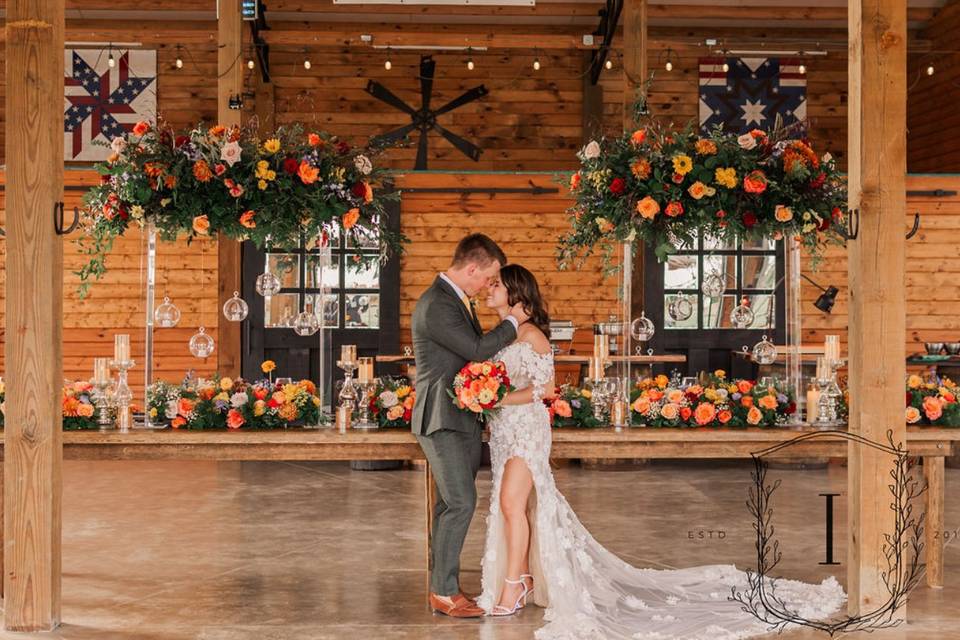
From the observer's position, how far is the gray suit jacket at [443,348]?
197 inches

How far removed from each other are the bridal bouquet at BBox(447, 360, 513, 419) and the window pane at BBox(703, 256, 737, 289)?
7.60 metres

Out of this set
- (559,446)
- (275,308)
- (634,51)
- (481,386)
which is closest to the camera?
(481,386)

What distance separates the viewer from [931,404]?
5875 millimetres

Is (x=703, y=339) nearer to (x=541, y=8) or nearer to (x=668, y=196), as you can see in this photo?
(x=541, y=8)

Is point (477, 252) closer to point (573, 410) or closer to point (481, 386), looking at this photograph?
point (481, 386)

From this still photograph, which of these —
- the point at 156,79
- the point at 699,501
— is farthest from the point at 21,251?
the point at 156,79

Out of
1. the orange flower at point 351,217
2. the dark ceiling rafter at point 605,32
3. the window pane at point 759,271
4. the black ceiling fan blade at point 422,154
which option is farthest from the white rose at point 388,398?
the dark ceiling rafter at point 605,32

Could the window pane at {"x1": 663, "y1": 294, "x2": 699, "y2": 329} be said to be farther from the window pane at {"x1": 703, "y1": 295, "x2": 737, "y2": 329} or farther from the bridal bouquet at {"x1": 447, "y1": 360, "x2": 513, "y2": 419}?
the bridal bouquet at {"x1": 447, "y1": 360, "x2": 513, "y2": 419}

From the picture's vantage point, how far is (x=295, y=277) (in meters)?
11.9

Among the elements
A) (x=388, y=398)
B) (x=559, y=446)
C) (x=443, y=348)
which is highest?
(x=443, y=348)

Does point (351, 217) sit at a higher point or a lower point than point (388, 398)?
higher

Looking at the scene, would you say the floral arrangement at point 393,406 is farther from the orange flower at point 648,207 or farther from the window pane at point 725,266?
the window pane at point 725,266

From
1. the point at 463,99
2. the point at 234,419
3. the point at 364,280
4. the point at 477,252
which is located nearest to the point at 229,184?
the point at 234,419

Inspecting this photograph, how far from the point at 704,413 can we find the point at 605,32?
936 centimetres
